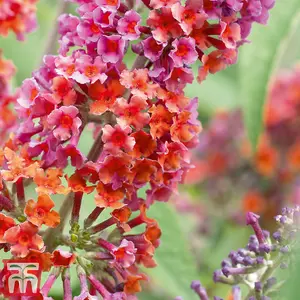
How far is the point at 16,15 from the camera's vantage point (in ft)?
4.19

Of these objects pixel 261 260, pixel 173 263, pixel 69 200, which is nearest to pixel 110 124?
pixel 69 200

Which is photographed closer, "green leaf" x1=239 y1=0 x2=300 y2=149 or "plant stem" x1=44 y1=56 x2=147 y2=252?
"plant stem" x1=44 y1=56 x2=147 y2=252

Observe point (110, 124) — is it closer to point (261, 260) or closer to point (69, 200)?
point (69, 200)

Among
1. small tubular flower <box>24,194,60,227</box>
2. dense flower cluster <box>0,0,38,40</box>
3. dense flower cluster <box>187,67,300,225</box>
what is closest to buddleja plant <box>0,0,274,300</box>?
small tubular flower <box>24,194,60,227</box>

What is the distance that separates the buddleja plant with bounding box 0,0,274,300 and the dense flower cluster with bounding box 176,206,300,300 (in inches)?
4.3

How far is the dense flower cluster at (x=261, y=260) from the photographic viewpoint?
36.4 inches

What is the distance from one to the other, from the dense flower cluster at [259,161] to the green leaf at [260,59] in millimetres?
723

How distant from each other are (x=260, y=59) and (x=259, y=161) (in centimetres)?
79

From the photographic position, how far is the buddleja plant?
0.93 metres

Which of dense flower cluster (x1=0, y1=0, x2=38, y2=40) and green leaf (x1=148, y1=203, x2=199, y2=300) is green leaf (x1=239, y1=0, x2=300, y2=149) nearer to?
green leaf (x1=148, y1=203, x2=199, y2=300)

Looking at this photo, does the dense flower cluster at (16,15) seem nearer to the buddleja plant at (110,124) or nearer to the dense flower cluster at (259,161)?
the buddleja plant at (110,124)

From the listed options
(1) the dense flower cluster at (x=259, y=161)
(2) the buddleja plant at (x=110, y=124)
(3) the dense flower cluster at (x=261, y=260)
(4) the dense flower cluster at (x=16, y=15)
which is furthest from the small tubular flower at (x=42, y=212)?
(1) the dense flower cluster at (x=259, y=161)

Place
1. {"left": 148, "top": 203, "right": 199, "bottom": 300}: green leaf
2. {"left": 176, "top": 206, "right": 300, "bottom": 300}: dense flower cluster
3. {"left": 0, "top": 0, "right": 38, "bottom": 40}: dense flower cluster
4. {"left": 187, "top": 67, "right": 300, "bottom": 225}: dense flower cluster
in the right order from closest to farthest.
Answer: {"left": 176, "top": 206, "right": 300, "bottom": 300}: dense flower cluster, {"left": 0, "top": 0, "right": 38, "bottom": 40}: dense flower cluster, {"left": 148, "top": 203, "right": 199, "bottom": 300}: green leaf, {"left": 187, "top": 67, "right": 300, "bottom": 225}: dense flower cluster

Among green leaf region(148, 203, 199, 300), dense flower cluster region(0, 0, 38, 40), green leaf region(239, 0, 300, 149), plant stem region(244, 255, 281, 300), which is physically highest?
dense flower cluster region(0, 0, 38, 40)
